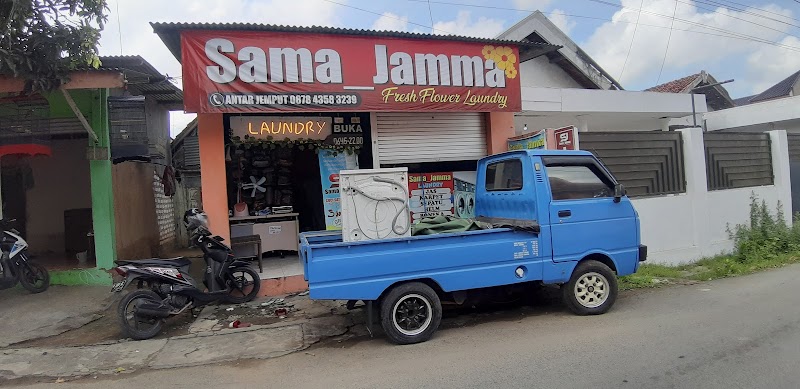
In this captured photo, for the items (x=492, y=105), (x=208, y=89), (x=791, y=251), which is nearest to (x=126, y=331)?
(x=208, y=89)

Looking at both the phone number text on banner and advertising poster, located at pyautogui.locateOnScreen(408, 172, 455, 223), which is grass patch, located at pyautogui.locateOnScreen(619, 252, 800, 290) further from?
the phone number text on banner

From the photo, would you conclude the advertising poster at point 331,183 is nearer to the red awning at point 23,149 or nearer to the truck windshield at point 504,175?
the truck windshield at point 504,175

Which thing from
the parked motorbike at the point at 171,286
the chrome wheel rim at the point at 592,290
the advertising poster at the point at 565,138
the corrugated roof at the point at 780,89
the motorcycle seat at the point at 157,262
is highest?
the corrugated roof at the point at 780,89

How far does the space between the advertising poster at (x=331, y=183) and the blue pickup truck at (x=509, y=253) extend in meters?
3.00

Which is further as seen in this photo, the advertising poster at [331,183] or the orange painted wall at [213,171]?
the advertising poster at [331,183]

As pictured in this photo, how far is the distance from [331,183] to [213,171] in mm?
2163

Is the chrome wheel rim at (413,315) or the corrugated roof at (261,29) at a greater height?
the corrugated roof at (261,29)

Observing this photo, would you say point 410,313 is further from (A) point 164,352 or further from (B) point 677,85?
(B) point 677,85

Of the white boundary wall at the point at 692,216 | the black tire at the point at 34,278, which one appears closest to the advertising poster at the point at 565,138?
the white boundary wall at the point at 692,216

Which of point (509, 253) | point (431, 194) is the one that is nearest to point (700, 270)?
point (431, 194)

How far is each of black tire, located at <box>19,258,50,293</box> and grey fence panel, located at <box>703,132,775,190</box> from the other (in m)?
12.8

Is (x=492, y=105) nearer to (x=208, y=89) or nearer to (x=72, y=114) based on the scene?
(x=208, y=89)

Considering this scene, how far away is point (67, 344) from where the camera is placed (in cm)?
582

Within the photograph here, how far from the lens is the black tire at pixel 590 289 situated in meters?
5.98
